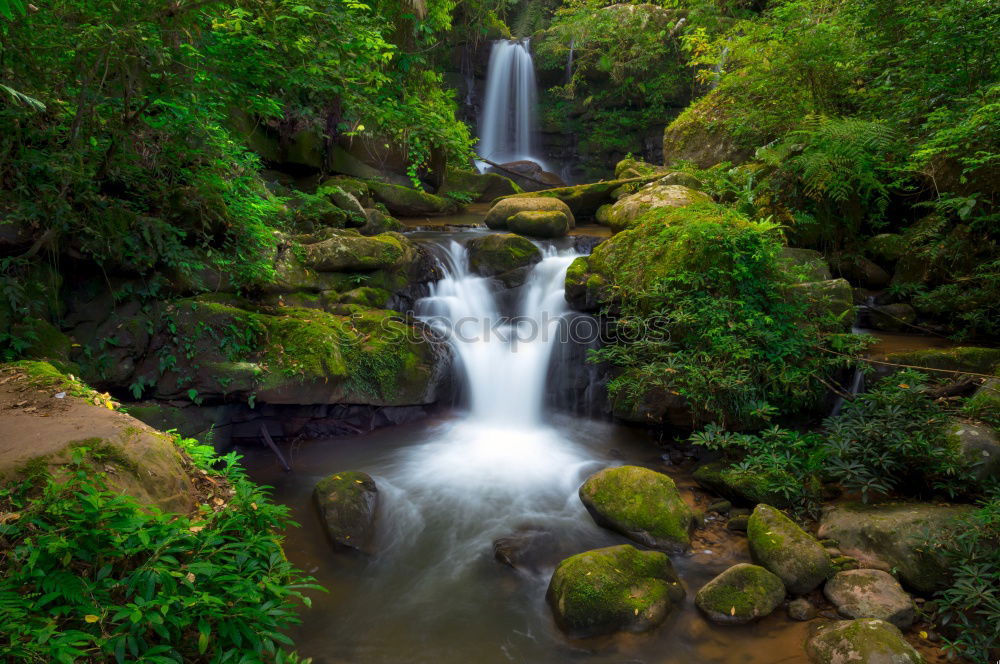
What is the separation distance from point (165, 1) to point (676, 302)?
583 centimetres

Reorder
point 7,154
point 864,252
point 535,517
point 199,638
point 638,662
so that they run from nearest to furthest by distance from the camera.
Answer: point 199,638 < point 638,662 < point 7,154 < point 535,517 < point 864,252

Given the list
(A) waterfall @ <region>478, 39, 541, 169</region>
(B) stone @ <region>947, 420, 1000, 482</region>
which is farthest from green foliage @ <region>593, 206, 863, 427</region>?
(A) waterfall @ <region>478, 39, 541, 169</region>

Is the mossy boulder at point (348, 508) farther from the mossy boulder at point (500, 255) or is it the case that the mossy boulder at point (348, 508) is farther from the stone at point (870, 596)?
the mossy boulder at point (500, 255)

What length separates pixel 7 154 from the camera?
429cm

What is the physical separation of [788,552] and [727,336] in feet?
7.50

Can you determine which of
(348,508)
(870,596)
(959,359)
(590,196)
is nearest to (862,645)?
Result: (870,596)

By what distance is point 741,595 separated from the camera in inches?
150

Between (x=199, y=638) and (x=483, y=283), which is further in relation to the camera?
(x=483, y=283)

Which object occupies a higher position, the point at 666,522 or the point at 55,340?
the point at 55,340

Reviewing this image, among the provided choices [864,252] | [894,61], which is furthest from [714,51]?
[864,252]

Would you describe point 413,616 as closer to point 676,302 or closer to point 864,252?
point 676,302

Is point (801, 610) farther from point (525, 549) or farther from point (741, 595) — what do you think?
point (525, 549)

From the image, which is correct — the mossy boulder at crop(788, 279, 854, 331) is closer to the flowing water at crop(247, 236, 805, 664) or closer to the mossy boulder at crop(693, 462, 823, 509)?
the mossy boulder at crop(693, 462, 823, 509)

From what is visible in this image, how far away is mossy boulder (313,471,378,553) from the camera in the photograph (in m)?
4.71
